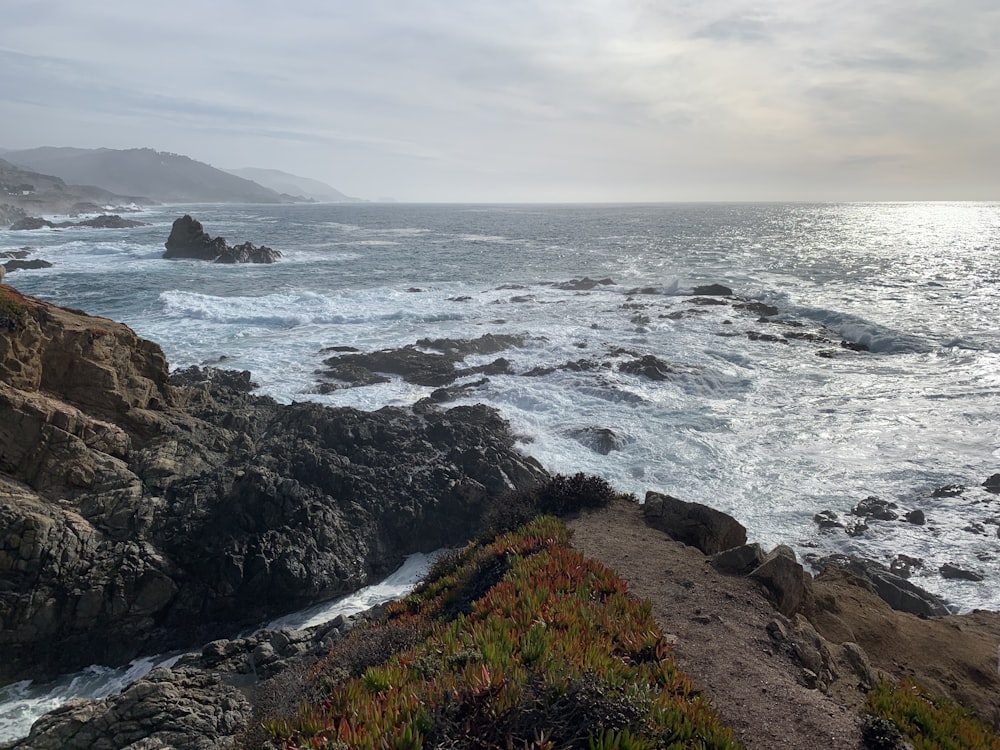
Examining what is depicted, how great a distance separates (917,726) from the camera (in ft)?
19.6

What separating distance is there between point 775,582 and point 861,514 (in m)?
8.30

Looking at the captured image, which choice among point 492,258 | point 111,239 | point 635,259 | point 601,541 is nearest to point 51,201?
point 111,239

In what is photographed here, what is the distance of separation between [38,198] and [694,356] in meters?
143

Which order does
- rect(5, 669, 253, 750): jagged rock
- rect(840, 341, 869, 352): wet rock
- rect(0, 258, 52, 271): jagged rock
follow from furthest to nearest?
rect(0, 258, 52, 271): jagged rock < rect(840, 341, 869, 352): wet rock < rect(5, 669, 253, 750): jagged rock

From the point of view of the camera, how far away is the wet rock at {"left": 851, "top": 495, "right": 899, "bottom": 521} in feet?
50.1

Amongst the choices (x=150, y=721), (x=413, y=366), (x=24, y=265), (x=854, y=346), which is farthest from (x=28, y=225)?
(x=854, y=346)

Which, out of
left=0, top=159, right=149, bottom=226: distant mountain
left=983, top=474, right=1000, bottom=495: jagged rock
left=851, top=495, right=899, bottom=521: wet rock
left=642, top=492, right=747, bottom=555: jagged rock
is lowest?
left=851, top=495, right=899, bottom=521: wet rock

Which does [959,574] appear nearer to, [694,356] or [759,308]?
[694,356]

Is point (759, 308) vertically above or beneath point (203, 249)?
beneath

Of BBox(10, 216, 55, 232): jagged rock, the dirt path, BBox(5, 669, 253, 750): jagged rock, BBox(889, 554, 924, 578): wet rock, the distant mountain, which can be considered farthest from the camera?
the distant mountain

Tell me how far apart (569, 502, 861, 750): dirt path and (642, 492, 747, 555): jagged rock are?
47cm

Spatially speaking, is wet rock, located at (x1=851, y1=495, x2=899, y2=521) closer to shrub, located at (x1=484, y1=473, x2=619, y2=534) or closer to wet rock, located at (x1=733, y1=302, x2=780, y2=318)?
shrub, located at (x1=484, y1=473, x2=619, y2=534)

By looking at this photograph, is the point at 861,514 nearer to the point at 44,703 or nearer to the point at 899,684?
the point at 899,684

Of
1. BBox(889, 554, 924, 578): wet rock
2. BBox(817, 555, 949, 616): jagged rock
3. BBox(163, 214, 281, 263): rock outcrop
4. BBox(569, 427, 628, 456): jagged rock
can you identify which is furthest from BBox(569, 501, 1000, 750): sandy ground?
BBox(163, 214, 281, 263): rock outcrop
